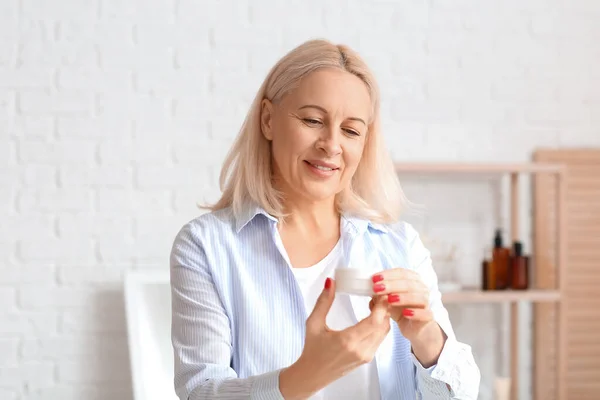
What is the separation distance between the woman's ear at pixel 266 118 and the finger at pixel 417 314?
417mm

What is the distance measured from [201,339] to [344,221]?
0.35 m

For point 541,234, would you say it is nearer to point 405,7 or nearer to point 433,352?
point 405,7

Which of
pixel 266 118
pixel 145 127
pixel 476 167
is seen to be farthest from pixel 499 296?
pixel 266 118

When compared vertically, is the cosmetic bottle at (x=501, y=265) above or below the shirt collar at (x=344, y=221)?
below

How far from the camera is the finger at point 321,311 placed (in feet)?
3.92

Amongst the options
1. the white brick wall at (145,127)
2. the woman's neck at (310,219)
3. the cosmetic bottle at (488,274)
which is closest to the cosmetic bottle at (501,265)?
the cosmetic bottle at (488,274)

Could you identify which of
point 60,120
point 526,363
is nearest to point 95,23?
point 60,120

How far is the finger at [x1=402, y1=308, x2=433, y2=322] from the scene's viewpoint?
4.16ft

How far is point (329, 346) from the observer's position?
1.19m

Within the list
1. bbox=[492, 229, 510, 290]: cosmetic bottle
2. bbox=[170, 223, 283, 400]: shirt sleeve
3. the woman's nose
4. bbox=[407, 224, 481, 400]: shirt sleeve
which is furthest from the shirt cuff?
bbox=[492, 229, 510, 290]: cosmetic bottle

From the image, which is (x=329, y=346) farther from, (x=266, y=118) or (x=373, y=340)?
(x=266, y=118)

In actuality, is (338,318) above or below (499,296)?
above

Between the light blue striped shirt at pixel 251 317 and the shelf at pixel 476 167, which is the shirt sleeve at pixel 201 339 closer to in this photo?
the light blue striped shirt at pixel 251 317

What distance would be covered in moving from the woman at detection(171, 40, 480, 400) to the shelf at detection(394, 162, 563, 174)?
127cm
